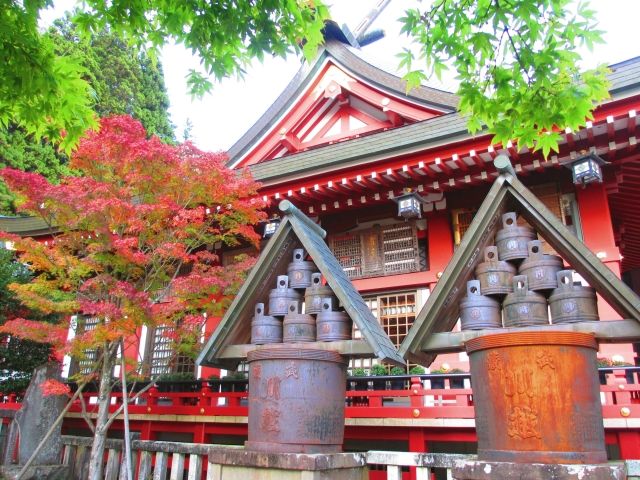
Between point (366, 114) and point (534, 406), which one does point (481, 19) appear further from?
point (366, 114)

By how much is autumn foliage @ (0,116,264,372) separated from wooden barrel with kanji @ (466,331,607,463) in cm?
560

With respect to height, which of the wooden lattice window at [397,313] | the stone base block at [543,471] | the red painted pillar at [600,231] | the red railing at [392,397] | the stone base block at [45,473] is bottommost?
the stone base block at [45,473]

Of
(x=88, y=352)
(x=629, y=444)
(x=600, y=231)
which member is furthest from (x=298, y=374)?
(x=88, y=352)

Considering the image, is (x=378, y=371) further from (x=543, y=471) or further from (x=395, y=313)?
(x=543, y=471)

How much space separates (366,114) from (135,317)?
8215mm

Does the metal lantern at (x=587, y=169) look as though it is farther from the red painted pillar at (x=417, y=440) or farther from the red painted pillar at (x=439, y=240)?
the red painted pillar at (x=417, y=440)

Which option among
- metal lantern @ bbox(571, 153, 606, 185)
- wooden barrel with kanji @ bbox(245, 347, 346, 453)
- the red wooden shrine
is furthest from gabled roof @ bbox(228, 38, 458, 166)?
wooden barrel with kanji @ bbox(245, 347, 346, 453)

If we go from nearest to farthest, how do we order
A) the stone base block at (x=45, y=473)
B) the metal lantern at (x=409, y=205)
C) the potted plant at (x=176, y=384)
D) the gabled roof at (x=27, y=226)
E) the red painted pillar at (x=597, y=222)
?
the stone base block at (x=45, y=473) → the red painted pillar at (x=597, y=222) → the metal lantern at (x=409, y=205) → the potted plant at (x=176, y=384) → the gabled roof at (x=27, y=226)

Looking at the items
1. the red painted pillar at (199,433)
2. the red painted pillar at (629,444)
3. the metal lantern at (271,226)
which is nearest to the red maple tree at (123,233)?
the metal lantern at (271,226)

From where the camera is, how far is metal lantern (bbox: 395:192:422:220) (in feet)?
31.6

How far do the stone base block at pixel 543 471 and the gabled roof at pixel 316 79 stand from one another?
29.6ft

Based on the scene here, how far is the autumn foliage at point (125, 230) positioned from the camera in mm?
8336

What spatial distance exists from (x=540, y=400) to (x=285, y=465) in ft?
7.18

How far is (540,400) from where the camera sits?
3.79 metres
